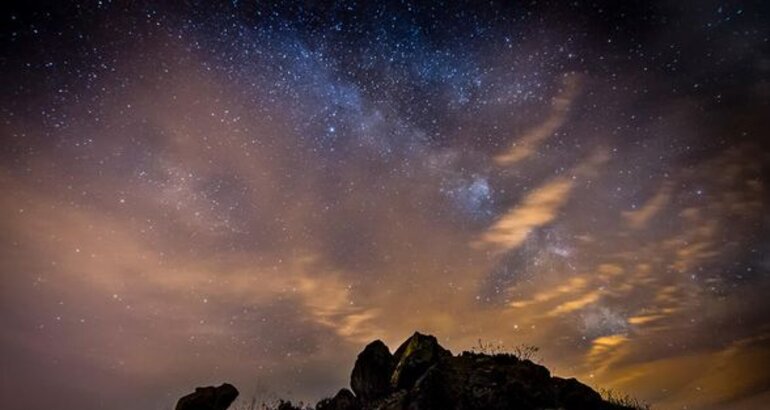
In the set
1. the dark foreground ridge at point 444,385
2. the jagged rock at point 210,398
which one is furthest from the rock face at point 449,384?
the jagged rock at point 210,398

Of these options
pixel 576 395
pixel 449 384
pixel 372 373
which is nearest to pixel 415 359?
pixel 449 384

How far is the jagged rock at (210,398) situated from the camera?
1842cm

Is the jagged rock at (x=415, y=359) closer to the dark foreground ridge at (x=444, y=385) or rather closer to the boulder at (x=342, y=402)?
the dark foreground ridge at (x=444, y=385)

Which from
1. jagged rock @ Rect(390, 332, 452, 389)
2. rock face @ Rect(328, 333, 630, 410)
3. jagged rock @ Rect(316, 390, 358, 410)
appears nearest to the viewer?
rock face @ Rect(328, 333, 630, 410)

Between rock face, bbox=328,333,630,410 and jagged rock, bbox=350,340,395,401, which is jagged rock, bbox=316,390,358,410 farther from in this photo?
jagged rock, bbox=350,340,395,401

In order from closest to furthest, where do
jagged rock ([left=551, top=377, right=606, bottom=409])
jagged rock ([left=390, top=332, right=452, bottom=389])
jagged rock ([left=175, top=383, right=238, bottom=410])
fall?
1. jagged rock ([left=551, top=377, right=606, bottom=409])
2. jagged rock ([left=390, top=332, right=452, bottom=389])
3. jagged rock ([left=175, top=383, right=238, bottom=410])

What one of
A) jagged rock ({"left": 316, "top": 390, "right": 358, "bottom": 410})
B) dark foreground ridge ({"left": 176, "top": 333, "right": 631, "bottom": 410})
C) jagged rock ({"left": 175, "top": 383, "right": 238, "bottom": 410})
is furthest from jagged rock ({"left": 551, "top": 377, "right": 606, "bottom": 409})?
jagged rock ({"left": 175, "top": 383, "right": 238, "bottom": 410})

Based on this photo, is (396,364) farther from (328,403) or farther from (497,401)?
(497,401)

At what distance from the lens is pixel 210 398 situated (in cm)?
1888

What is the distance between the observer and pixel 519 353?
17.3m

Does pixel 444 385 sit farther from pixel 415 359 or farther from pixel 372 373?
pixel 372 373

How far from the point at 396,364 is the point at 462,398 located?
17.4 ft

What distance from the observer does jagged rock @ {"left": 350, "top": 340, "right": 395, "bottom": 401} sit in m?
18.3

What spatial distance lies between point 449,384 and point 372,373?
5.75 m
